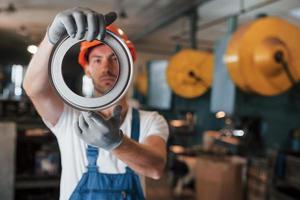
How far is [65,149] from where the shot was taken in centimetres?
105

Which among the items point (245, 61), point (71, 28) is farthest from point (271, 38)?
point (71, 28)

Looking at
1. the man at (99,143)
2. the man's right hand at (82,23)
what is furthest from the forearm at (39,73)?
the man's right hand at (82,23)

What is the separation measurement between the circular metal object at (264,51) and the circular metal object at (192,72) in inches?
43.8

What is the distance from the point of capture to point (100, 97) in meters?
0.73

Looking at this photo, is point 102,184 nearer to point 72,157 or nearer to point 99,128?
point 72,157

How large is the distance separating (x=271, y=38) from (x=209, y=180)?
1.72m

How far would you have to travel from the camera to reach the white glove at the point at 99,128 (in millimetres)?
738

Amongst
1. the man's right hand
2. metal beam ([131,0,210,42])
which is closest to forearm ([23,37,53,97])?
the man's right hand

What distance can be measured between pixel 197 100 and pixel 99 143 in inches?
140

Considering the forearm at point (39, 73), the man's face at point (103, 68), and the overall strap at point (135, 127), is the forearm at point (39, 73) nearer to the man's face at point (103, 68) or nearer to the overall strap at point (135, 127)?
the man's face at point (103, 68)

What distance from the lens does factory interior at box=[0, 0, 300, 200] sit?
1.06 m

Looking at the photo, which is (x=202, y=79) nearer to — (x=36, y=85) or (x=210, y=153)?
(x=210, y=153)

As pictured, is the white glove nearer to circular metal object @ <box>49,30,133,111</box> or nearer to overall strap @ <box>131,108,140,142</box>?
circular metal object @ <box>49,30,133,111</box>

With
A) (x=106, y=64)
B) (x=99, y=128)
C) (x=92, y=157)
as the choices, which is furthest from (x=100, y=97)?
(x=92, y=157)
